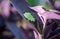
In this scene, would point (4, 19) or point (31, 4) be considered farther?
point (31, 4)

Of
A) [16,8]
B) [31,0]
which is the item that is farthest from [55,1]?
[16,8]

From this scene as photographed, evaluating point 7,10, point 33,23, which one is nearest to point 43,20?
point 33,23

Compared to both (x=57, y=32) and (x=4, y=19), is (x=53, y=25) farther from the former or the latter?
(x=4, y=19)

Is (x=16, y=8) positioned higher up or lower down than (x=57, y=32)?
higher up

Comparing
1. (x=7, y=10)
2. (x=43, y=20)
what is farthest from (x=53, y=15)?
(x=7, y=10)

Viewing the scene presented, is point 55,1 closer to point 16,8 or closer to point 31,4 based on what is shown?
point 31,4

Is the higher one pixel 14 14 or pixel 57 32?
pixel 14 14

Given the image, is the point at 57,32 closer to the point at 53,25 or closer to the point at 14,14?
the point at 53,25

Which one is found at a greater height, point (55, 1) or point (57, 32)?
point (55, 1)
